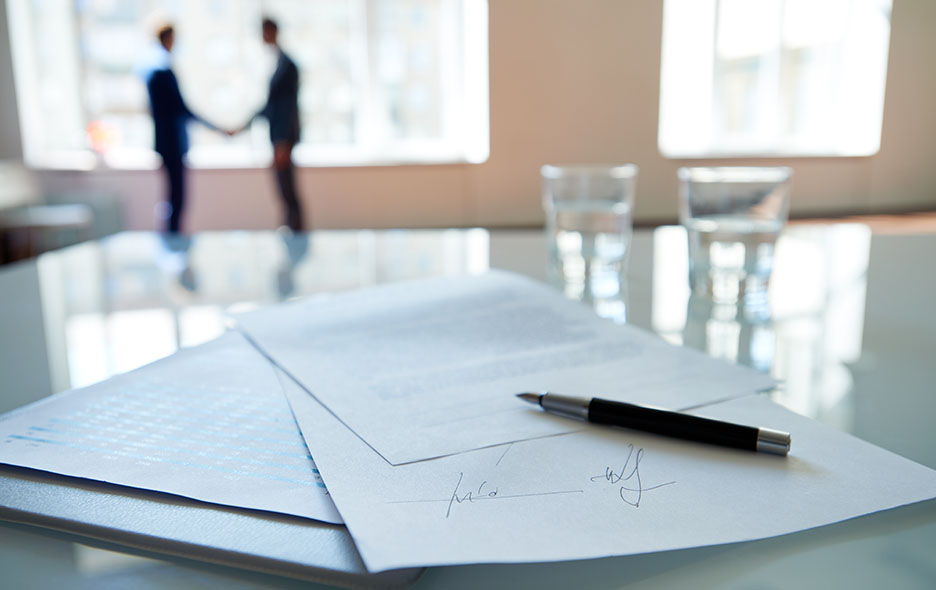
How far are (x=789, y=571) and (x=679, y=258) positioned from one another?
2.12 ft

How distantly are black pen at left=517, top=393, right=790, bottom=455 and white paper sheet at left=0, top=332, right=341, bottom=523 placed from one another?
129 mm

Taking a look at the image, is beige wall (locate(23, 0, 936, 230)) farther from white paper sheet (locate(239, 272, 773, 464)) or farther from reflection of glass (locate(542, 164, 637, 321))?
white paper sheet (locate(239, 272, 773, 464))

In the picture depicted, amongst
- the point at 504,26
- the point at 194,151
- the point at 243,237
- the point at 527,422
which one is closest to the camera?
the point at 527,422

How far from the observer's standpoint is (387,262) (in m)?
0.86

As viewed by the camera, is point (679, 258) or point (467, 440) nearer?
point (467, 440)

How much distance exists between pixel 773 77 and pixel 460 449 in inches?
194

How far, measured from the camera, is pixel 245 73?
4.34 m

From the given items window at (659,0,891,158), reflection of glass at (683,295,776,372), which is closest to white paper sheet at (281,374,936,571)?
reflection of glass at (683,295,776,372)

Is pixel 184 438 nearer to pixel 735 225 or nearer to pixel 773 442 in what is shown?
pixel 773 442

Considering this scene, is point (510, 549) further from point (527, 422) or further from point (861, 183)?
point (861, 183)

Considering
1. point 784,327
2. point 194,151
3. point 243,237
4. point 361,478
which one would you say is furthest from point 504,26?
point 361,478

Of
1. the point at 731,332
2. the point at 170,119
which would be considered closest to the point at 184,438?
the point at 731,332
